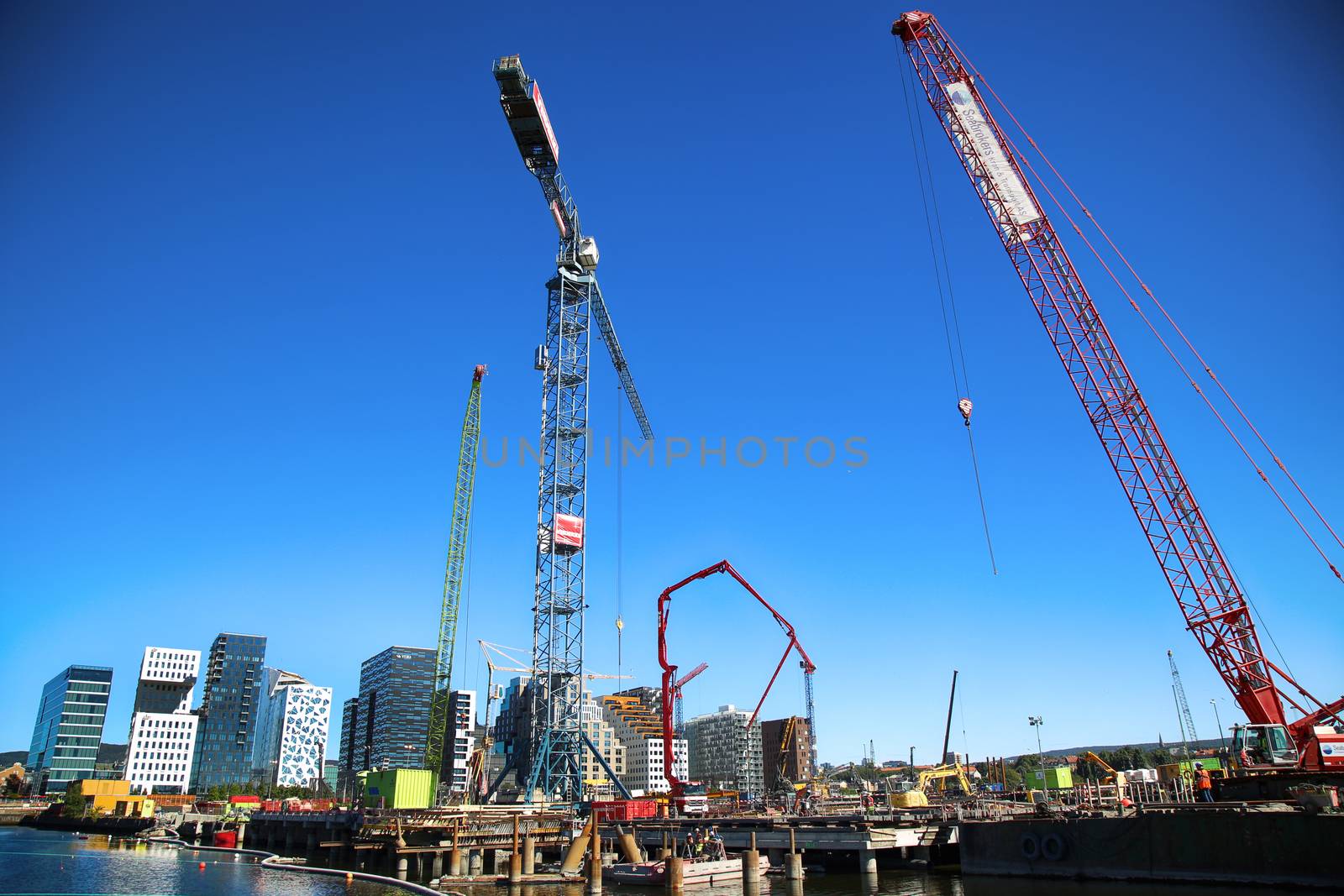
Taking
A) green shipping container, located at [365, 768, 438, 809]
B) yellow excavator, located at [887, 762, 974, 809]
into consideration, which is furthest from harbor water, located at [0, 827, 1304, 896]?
green shipping container, located at [365, 768, 438, 809]

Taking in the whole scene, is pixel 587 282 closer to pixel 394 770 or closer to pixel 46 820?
pixel 394 770

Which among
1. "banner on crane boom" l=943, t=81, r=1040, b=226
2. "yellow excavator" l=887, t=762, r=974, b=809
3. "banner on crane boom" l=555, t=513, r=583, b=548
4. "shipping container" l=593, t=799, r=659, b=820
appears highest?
"banner on crane boom" l=943, t=81, r=1040, b=226

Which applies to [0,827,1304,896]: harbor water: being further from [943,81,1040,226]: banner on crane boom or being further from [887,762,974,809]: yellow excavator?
[943,81,1040,226]: banner on crane boom

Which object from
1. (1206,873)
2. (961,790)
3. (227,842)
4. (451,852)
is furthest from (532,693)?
(1206,873)

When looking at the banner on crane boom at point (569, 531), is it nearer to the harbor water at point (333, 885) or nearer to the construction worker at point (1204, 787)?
the harbor water at point (333, 885)

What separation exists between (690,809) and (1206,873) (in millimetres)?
38493

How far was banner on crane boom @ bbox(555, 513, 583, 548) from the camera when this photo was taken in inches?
2948

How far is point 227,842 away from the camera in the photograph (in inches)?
3086

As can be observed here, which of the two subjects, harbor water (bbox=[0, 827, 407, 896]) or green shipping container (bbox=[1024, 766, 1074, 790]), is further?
green shipping container (bbox=[1024, 766, 1074, 790])

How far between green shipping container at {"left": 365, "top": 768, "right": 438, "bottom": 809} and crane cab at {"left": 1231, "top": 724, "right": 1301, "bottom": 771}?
59.0m

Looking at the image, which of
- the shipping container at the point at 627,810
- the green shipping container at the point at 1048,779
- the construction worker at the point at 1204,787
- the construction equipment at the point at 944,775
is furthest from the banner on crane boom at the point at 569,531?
the construction worker at the point at 1204,787

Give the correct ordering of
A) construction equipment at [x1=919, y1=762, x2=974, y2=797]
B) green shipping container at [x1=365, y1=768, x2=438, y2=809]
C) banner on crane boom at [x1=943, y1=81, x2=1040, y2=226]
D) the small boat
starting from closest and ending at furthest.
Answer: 1. the small boat
2. banner on crane boom at [x1=943, y1=81, x2=1040, y2=226]
3. green shipping container at [x1=365, y1=768, x2=438, y2=809]
4. construction equipment at [x1=919, y1=762, x2=974, y2=797]

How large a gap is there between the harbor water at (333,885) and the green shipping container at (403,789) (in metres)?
10.7

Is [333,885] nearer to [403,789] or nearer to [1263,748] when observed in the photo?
[403,789]
